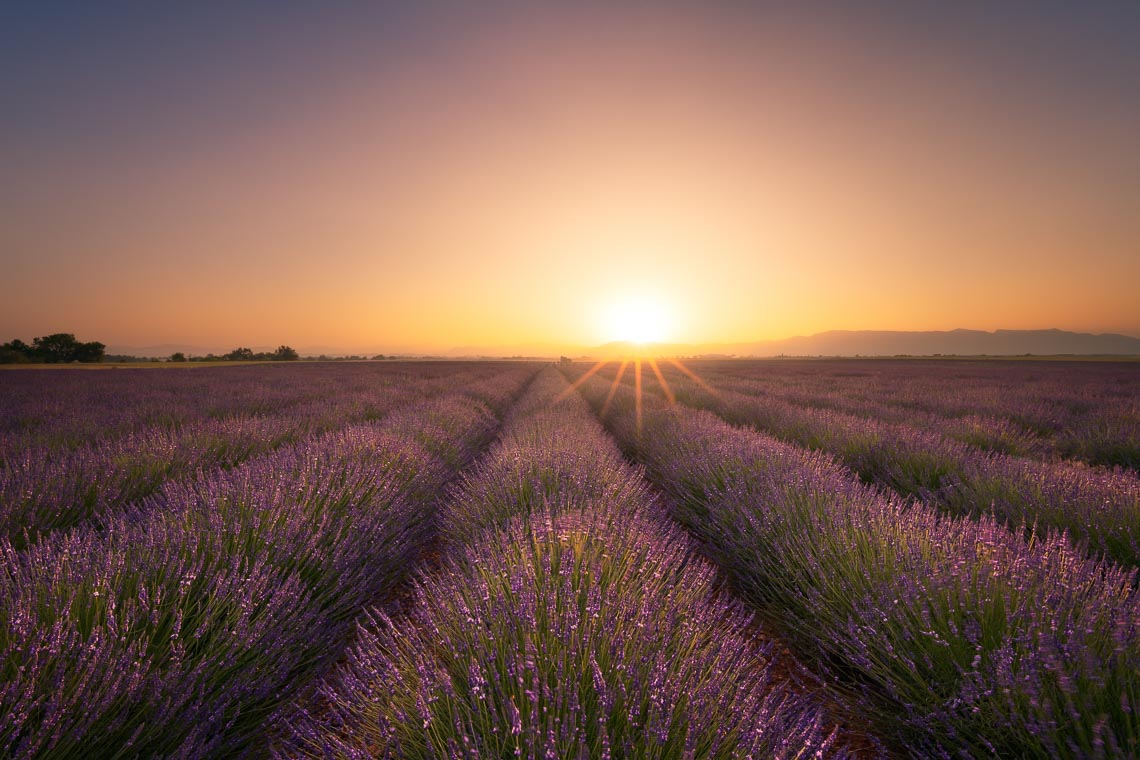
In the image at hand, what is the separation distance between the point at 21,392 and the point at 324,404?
8365mm

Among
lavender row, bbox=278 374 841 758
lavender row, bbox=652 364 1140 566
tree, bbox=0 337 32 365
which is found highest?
tree, bbox=0 337 32 365

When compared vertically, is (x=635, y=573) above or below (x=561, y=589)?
below

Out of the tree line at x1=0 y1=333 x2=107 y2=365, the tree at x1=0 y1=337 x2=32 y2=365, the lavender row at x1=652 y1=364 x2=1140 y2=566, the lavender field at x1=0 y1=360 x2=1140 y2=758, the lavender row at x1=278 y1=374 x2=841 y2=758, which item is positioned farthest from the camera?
the tree line at x1=0 y1=333 x2=107 y2=365

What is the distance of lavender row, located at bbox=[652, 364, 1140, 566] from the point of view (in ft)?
8.70

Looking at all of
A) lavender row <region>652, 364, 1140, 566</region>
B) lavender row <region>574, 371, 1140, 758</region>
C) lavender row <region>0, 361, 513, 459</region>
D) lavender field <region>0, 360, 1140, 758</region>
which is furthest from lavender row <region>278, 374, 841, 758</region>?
lavender row <region>0, 361, 513, 459</region>

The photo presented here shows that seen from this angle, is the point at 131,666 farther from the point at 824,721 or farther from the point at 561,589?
the point at 824,721

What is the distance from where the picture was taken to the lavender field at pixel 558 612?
47.1 inches

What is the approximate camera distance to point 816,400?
1091 cm

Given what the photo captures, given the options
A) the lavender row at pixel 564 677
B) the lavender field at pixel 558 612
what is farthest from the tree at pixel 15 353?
the lavender row at pixel 564 677

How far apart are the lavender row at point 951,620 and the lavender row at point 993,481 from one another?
267 mm

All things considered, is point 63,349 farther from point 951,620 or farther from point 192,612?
point 951,620

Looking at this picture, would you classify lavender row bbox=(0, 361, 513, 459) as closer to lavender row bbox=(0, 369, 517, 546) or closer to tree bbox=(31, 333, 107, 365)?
lavender row bbox=(0, 369, 517, 546)

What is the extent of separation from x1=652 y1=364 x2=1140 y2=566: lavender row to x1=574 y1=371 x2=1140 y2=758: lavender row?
267 mm

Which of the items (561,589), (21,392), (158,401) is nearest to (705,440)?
(561,589)
